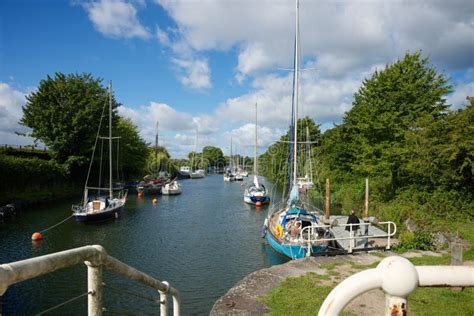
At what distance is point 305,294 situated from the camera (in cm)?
884

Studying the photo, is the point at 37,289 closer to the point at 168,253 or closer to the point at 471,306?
the point at 168,253

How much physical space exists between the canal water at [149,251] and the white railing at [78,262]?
286cm

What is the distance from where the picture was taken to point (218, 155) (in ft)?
574

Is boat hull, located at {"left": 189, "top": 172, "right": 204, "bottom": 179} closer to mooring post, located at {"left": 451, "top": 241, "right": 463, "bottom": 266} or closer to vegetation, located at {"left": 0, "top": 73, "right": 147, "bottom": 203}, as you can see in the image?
vegetation, located at {"left": 0, "top": 73, "right": 147, "bottom": 203}

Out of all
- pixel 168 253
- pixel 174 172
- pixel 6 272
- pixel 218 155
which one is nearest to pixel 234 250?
pixel 168 253

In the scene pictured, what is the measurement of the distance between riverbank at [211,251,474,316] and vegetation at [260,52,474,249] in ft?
18.3

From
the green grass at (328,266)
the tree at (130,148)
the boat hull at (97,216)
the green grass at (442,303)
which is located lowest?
the boat hull at (97,216)

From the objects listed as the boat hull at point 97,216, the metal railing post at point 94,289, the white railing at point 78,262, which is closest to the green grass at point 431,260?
the white railing at point 78,262

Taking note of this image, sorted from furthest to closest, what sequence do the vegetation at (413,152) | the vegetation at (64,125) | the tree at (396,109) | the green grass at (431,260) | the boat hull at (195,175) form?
1. the boat hull at (195,175)
2. the vegetation at (64,125)
3. the tree at (396,109)
4. the vegetation at (413,152)
5. the green grass at (431,260)

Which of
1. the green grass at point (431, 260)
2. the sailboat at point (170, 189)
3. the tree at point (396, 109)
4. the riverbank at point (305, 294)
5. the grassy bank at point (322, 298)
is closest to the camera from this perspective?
the grassy bank at point (322, 298)

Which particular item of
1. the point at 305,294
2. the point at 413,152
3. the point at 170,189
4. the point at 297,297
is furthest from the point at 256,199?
the point at 297,297

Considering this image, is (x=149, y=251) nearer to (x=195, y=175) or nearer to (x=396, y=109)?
(x=396, y=109)

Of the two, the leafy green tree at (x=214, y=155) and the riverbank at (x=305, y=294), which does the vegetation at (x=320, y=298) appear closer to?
the riverbank at (x=305, y=294)

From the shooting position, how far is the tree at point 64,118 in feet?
140
